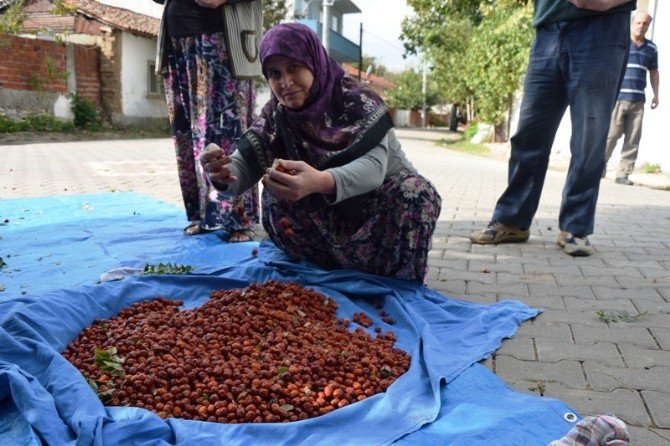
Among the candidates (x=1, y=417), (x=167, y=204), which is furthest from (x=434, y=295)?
(x=167, y=204)

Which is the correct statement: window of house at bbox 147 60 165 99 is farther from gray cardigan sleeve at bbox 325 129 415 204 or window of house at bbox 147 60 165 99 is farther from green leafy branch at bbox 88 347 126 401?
green leafy branch at bbox 88 347 126 401

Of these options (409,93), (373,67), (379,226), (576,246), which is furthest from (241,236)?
(373,67)

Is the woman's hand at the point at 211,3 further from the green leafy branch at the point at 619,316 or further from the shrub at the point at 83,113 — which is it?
the shrub at the point at 83,113

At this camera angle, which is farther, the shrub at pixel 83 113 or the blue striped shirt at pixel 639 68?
the shrub at pixel 83 113

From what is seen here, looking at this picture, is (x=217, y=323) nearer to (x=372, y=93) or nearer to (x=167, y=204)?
(x=372, y=93)

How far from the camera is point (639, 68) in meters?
7.90

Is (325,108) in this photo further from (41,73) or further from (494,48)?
(41,73)

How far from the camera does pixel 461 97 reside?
2467 cm

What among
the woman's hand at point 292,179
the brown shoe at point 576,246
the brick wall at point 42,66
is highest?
the brick wall at point 42,66

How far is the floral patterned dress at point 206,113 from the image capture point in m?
4.01

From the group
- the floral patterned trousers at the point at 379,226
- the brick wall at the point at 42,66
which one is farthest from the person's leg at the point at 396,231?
the brick wall at the point at 42,66

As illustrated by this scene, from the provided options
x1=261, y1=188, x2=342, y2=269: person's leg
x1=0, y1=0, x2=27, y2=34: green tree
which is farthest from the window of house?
x1=261, y1=188, x2=342, y2=269: person's leg

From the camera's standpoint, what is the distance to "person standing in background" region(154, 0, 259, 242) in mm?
3980

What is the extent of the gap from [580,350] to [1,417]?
6.82 ft
